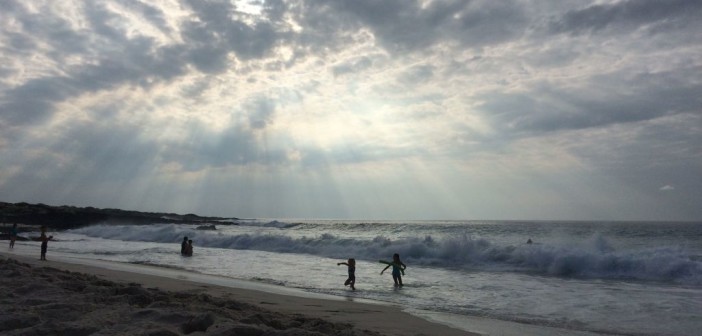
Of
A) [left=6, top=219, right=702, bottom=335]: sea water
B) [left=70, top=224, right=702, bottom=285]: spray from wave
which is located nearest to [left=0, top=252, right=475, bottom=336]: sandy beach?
[left=6, top=219, right=702, bottom=335]: sea water

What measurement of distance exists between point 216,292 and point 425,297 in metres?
5.91

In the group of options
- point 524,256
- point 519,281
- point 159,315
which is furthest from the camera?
point 524,256

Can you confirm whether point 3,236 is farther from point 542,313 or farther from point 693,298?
point 693,298

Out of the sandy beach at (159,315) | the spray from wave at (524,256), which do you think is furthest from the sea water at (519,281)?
the sandy beach at (159,315)

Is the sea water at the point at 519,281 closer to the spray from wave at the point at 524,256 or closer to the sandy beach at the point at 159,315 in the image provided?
the spray from wave at the point at 524,256

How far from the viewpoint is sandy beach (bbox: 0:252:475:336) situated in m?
5.90

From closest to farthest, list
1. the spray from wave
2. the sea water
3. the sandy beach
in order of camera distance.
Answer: the sandy beach, the sea water, the spray from wave

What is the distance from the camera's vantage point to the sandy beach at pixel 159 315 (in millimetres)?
5902

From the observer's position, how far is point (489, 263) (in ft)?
78.1

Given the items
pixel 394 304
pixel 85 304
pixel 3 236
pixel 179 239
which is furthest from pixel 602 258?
pixel 3 236

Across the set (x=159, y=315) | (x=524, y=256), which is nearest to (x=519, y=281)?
(x=524, y=256)

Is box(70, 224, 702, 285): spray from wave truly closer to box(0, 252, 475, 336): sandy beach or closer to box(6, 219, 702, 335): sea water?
box(6, 219, 702, 335): sea water

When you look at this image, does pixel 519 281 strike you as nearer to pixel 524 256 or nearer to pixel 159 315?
pixel 524 256

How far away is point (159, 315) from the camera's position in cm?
654
